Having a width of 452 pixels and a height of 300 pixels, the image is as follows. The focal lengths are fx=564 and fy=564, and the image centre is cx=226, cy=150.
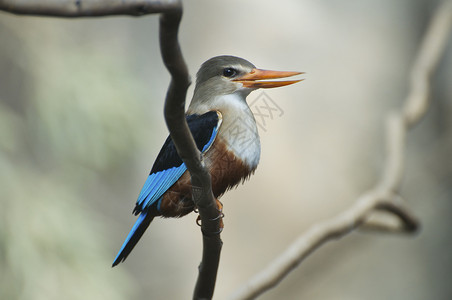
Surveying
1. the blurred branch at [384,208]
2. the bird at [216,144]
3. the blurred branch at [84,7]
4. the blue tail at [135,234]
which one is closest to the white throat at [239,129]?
the bird at [216,144]

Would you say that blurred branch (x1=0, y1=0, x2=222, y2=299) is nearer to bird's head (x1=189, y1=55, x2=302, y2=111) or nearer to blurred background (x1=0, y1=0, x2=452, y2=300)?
bird's head (x1=189, y1=55, x2=302, y2=111)

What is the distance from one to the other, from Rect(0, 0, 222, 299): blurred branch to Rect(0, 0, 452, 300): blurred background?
1.25 m

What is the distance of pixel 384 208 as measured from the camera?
2.35 meters

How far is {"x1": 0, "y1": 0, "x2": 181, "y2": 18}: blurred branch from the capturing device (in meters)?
0.35

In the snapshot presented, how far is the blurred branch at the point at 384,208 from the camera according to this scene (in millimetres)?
1518

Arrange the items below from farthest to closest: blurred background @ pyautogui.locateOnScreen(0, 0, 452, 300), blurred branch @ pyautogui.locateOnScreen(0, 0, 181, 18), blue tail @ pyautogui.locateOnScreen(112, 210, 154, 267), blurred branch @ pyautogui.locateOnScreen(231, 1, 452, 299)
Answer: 1. blurred background @ pyautogui.locateOnScreen(0, 0, 452, 300)
2. blurred branch @ pyautogui.locateOnScreen(231, 1, 452, 299)
3. blue tail @ pyautogui.locateOnScreen(112, 210, 154, 267)
4. blurred branch @ pyautogui.locateOnScreen(0, 0, 181, 18)

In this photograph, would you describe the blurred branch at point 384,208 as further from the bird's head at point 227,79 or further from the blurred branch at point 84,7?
the blurred branch at point 84,7

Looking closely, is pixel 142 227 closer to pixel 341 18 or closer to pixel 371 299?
pixel 341 18

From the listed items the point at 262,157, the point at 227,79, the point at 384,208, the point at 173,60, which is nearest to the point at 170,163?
the point at 227,79

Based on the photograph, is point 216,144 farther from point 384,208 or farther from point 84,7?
point 384,208

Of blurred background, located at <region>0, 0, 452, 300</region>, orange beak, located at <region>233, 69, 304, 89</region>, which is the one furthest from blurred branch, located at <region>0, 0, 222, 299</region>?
blurred background, located at <region>0, 0, 452, 300</region>

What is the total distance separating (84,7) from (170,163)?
34 cm

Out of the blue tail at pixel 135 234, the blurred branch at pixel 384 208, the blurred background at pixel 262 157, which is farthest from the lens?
the blurred background at pixel 262 157

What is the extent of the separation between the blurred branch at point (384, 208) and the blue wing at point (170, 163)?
695 mm
